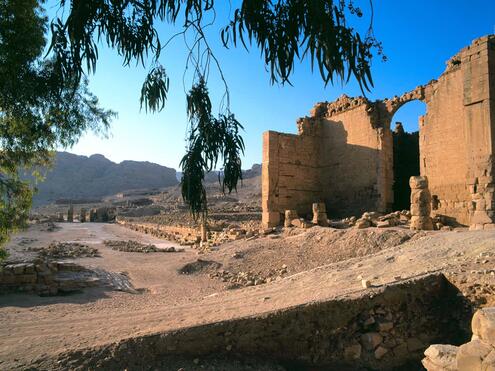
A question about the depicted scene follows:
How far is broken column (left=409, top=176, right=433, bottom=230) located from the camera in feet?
38.0

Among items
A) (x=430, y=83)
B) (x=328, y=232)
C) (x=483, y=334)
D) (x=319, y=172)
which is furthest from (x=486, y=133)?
(x=483, y=334)

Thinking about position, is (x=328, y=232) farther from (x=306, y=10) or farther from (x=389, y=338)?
(x=306, y=10)

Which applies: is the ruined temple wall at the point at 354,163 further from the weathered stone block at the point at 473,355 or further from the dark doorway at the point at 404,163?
the weathered stone block at the point at 473,355

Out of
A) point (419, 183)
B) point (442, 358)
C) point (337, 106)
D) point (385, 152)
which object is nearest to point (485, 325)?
point (442, 358)

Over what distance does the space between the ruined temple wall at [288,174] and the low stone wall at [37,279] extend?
8530 millimetres

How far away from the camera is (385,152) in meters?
15.5

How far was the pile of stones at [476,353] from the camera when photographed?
3291 millimetres

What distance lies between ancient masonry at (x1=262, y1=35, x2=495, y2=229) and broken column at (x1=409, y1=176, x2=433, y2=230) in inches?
51.3

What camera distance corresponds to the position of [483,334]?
3.56 metres

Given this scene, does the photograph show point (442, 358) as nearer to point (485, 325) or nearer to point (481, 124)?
point (485, 325)

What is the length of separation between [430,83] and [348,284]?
34.0 feet

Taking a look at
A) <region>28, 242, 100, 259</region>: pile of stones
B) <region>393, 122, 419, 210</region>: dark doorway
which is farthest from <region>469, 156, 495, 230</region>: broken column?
<region>28, 242, 100, 259</region>: pile of stones

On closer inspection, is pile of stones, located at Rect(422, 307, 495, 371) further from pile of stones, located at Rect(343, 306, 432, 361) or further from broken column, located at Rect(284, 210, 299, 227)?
broken column, located at Rect(284, 210, 299, 227)

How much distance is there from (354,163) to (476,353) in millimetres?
13885
